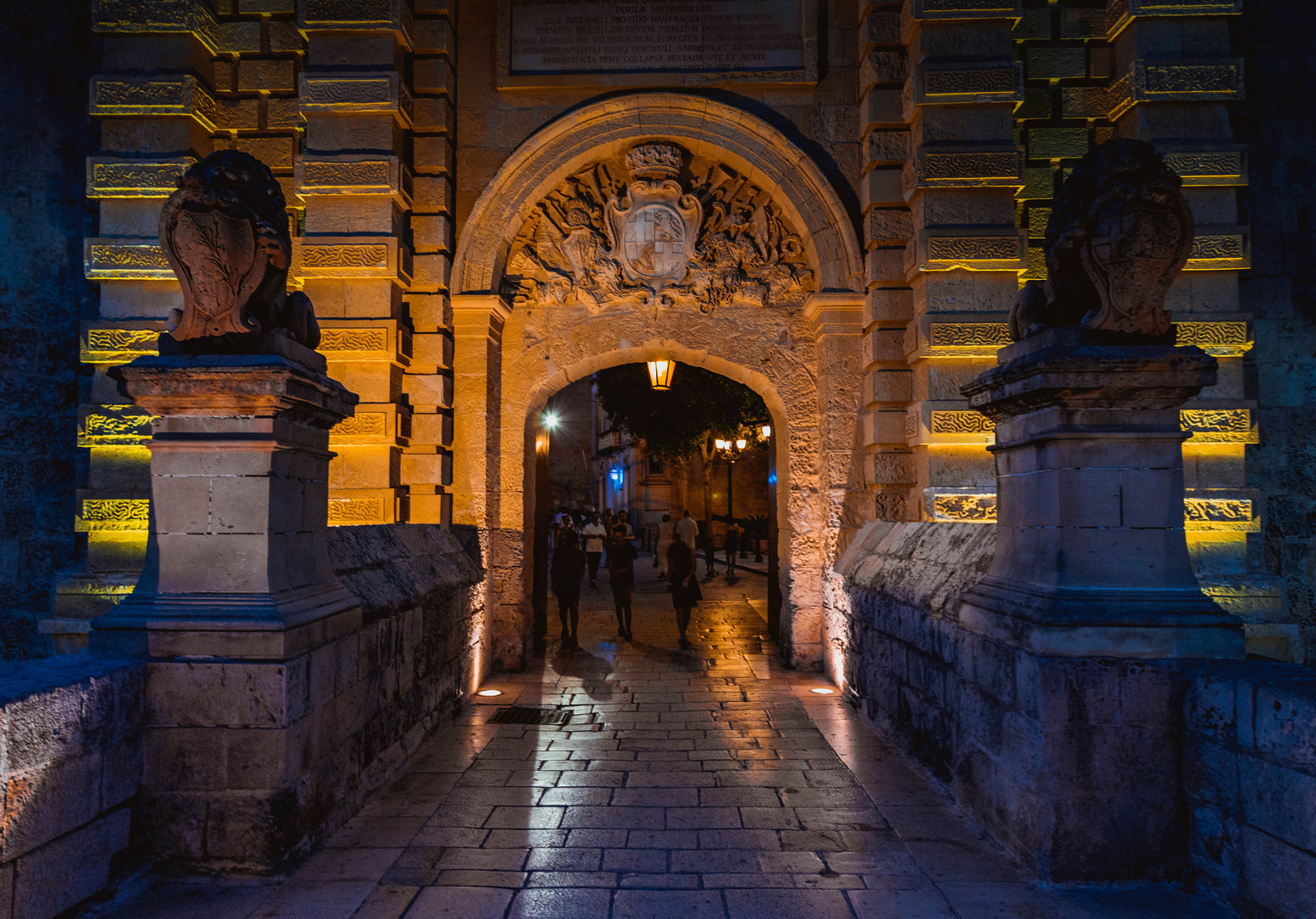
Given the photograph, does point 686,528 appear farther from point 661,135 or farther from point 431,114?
point 431,114

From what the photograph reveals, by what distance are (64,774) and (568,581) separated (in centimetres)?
608

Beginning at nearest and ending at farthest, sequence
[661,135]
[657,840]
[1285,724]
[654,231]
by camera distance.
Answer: [1285,724] < [657,840] < [661,135] < [654,231]

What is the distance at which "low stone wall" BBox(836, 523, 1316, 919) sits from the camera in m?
2.60

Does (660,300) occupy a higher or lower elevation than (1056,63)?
lower

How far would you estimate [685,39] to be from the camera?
24.4 feet

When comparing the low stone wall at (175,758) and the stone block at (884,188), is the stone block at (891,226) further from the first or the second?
the low stone wall at (175,758)

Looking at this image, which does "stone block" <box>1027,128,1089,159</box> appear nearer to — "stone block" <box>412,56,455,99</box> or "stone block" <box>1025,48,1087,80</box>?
"stone block" <box>1025,48,1087,80</box>

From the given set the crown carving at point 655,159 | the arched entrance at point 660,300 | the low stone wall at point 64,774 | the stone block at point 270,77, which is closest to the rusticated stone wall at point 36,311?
the stone block at point 270,77

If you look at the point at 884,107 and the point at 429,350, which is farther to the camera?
the point at 429,350

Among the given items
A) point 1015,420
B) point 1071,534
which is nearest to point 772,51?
point 1015,420

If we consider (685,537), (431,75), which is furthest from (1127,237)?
(685,537)

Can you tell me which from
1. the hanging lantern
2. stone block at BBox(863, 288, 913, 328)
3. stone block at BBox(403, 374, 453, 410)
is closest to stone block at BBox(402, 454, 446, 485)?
stone block at BBox(403, 374, 453, 410)

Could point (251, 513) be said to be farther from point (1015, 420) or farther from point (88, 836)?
point (1015, 420)

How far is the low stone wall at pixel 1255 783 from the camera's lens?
8.20ft
